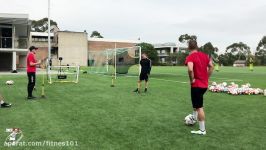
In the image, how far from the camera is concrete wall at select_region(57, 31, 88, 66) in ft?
241

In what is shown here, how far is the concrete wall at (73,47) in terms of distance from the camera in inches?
2896

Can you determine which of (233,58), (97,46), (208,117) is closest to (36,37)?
(97,46)

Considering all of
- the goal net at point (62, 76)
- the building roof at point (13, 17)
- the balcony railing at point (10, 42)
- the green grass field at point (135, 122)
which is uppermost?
the building roof at point (13, 17)

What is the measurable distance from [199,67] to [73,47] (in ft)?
229

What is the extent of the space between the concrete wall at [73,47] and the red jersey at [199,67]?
219 ft

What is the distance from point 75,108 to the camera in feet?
34.2

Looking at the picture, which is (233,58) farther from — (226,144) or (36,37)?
(226,144)

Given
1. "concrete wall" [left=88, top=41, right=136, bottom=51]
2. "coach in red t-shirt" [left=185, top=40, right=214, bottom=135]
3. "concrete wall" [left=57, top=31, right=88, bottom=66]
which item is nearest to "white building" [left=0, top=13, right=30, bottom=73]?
"coach in red t-shirt" [left=185, top=40, right=214, bottom=135]

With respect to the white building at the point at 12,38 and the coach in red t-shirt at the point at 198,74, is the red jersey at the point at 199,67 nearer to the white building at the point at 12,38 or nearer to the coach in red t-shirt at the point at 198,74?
the coach in red t-shirt at the point at 198,74

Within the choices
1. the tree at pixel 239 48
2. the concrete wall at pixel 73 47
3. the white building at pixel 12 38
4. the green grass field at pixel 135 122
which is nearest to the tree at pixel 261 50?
the tree at pixel 239 48

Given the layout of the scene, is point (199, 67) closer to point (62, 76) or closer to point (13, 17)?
point (62, 76)

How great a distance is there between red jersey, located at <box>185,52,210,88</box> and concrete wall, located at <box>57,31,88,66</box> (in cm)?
6689

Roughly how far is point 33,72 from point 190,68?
704 cm

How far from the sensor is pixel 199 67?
7.10 metres
